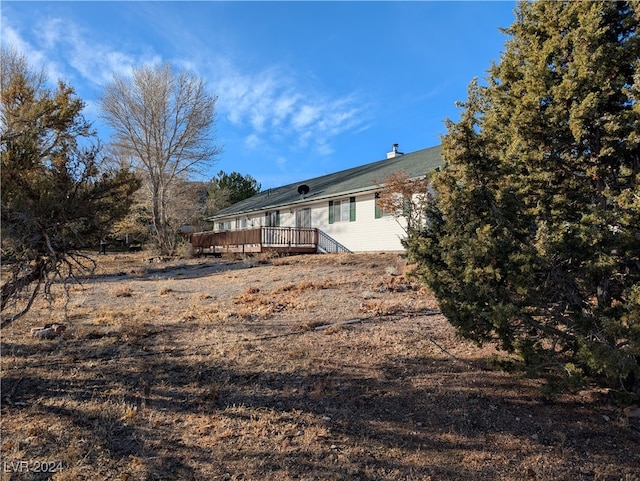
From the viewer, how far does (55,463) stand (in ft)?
9.69

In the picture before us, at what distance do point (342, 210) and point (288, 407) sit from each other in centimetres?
1417

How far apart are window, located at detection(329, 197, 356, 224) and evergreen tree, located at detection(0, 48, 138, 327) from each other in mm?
13031

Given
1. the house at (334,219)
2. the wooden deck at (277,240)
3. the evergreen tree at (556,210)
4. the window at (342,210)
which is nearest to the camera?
the evergreen tree at (556,210)

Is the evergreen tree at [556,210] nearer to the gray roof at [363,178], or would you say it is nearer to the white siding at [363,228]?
the gray roof at [363,178]

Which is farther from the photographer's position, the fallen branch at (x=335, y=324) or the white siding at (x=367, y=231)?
the white siding at (x=367, y=231)

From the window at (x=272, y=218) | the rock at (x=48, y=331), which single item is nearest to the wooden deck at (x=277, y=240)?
the window at (x=272, y=218)

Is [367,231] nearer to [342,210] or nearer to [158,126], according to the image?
[342,210]

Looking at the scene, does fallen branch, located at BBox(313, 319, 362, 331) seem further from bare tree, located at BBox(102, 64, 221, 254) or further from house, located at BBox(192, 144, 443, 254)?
bare tree, located at BBox(102, 64, 221, 254)

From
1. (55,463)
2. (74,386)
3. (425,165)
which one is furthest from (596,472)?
(425,165)

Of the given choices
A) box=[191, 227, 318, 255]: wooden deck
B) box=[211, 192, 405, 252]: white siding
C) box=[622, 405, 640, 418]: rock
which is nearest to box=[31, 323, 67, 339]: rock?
box=[622, 405, 640, 418]: rock

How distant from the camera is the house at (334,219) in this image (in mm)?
15609

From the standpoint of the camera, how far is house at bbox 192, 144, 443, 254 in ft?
51.2

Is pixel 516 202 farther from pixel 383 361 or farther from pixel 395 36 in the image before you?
pixel 395 36

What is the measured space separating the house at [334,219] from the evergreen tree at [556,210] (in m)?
9.79
